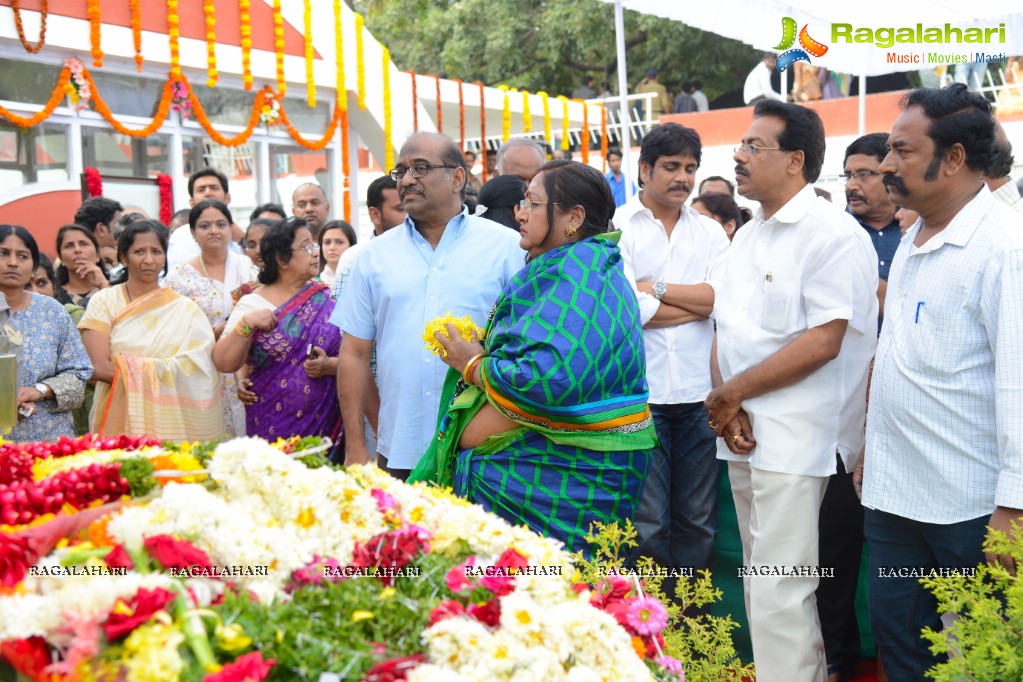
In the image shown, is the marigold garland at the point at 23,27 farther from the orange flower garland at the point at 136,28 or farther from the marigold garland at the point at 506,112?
the marigold garland at the point at 506,112

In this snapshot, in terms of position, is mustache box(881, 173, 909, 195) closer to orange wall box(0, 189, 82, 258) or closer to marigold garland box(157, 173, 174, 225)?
orange wall box(0, 189, 82, 258)

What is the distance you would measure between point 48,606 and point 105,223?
20.1 ft

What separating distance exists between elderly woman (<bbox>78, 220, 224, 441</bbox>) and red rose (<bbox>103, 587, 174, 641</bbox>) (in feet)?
11.5

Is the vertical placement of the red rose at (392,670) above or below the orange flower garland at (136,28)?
below

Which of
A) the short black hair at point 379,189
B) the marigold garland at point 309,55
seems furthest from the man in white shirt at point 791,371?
the marigold garland at point 309,55

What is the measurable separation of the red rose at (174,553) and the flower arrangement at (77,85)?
910cm

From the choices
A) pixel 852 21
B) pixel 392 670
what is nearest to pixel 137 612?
pixel 392 670

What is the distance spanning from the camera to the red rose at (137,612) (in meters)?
1.48

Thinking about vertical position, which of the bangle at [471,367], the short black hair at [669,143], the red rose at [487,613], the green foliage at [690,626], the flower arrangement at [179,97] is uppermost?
the flower arrangement at [179,97]

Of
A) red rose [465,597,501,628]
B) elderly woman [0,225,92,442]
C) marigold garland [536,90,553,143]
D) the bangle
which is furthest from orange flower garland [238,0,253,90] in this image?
red rose [465,597,501,628]

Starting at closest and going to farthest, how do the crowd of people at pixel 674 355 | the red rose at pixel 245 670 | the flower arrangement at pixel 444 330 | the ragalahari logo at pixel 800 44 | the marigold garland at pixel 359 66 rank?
the red rose at pixel 245 670
the crowd of people at pixel 674 355
the flower arrangement at pixel 444 330
the ragalahari logo at pixel 800 44
the marigold garland at pixel 359 66

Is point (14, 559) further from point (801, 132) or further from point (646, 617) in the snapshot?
point (801, 132)

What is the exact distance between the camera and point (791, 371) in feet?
11.0

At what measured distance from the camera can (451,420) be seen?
3.24 m
